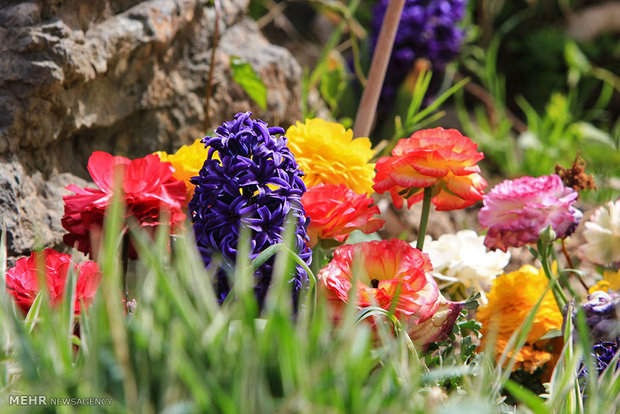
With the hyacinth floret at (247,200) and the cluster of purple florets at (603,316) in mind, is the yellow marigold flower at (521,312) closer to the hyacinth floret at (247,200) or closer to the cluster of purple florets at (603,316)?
the cluster of purple florets at (603,316)

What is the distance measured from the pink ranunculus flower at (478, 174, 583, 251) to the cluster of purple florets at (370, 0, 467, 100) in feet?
3.08

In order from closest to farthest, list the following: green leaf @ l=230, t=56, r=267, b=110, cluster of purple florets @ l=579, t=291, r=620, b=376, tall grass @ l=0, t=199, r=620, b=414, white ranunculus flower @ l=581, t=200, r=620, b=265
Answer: tall grass @ l=0, t=199, r=620, b=414
cluster of purple florets @ l=579, t=291, r=620, b=376
white ranunculus flower @ l=581, t=200, r=620, b=265
green leaf @ l=230, t=56, r=267, b=110

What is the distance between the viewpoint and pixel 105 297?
46cm

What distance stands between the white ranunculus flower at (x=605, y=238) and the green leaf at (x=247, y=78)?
603 millimetres

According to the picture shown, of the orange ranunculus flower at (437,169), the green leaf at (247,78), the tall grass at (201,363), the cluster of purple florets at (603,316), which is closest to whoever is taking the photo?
the tall grass at (201,363)

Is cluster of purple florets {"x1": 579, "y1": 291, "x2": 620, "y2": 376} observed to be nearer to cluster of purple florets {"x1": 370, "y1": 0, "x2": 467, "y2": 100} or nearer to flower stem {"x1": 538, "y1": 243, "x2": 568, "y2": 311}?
flower stem {"x1": 538, "y1": 243, "x2": 568, "y2": 311}

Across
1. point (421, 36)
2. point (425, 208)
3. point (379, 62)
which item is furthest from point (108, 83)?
point (421, 36)

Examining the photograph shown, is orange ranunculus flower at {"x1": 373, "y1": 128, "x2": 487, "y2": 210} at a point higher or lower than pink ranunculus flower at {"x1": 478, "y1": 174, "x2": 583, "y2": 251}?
higher

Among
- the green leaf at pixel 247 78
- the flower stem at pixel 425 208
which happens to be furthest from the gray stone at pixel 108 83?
the flower stem at pixel 425 208

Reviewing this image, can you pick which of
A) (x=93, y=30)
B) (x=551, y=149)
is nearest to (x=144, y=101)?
(x=93, y=30)

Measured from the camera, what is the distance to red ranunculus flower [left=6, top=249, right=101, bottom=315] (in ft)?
2.15

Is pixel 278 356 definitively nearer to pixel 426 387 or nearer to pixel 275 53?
pixel 426 387

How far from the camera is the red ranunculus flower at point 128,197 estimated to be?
722mm

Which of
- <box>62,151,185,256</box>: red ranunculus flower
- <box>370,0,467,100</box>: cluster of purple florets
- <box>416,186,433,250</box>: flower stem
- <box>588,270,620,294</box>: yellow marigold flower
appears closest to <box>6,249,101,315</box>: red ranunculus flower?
<box>62,151,185,256</box>: red ranunculus flower
